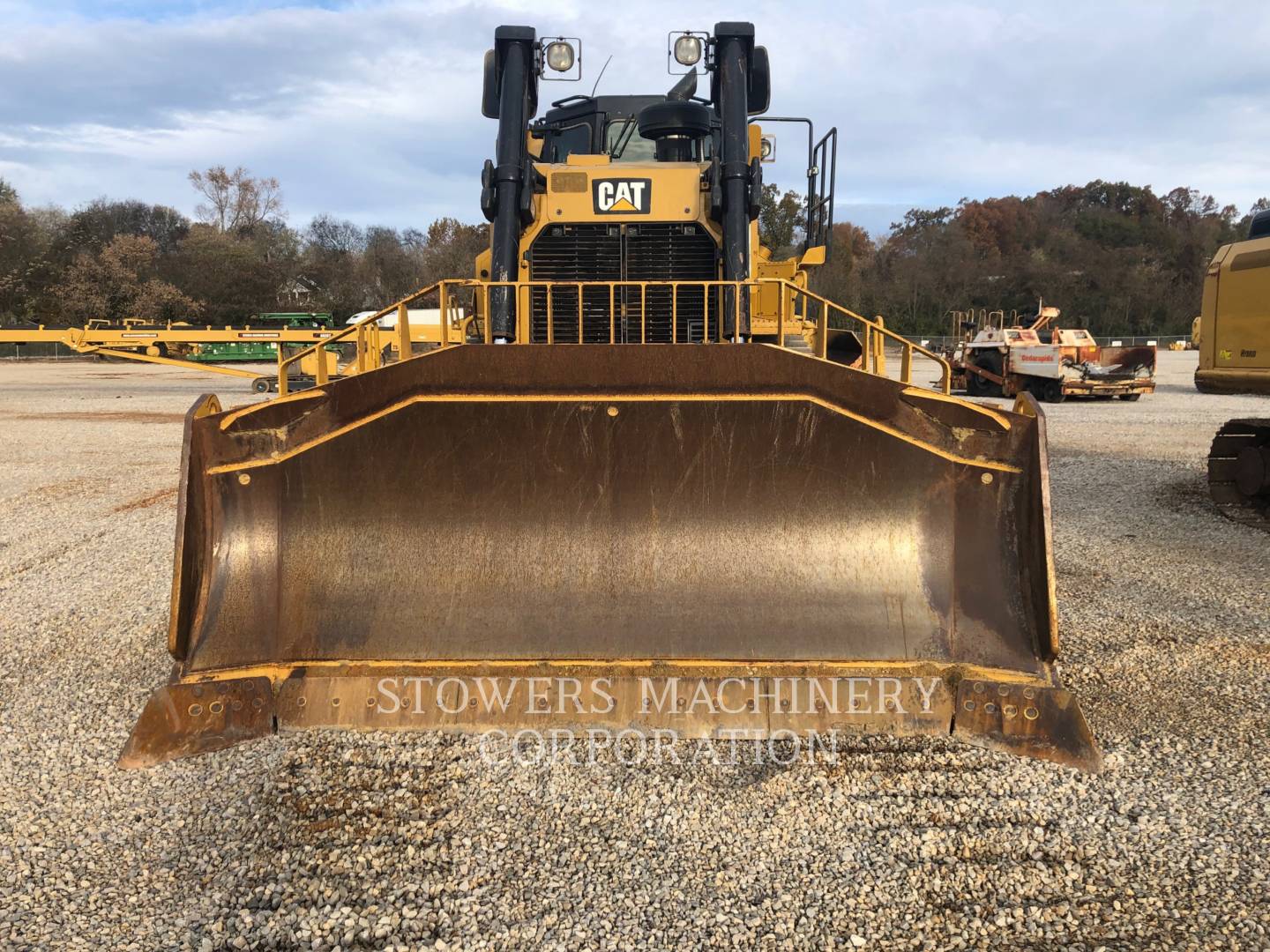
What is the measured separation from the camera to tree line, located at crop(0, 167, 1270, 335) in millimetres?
48281

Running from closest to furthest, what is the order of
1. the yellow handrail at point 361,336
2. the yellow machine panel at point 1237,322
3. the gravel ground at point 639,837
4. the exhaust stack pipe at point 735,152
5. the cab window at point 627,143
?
the gravel ground at point 639,837 < the yellow handrail at point 361,336 < the exhaust stack pipe at point 735,152 < the cab window at point 627,143 < the yellow machine panel at point 1237,322

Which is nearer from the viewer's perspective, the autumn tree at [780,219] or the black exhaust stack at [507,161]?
the black exhaust stack at [507,161]

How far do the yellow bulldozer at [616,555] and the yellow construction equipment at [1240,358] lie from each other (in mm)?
5255

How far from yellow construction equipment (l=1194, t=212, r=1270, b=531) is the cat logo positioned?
5.06m

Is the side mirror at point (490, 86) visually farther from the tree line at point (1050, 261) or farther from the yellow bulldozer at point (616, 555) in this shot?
the tree line at point (1050, 261)

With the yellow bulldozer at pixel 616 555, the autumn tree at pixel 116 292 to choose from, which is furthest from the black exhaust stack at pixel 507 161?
the autumn tree at pixel 116 292

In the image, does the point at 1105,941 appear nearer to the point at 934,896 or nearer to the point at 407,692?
the point at 934,896

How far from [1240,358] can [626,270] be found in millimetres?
5255

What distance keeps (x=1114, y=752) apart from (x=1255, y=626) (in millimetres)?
2144

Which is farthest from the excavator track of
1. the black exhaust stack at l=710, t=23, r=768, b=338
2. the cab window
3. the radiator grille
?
the cab window

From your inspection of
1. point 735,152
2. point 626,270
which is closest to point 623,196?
point 626,270

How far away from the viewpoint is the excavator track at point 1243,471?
25.3 feet

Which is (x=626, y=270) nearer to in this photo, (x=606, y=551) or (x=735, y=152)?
(x=735, y=152)

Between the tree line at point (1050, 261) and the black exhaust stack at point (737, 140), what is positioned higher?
the tree line at point (1050, 261)
